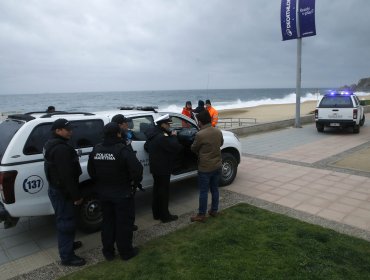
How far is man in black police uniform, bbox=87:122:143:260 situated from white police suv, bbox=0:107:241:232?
0.81 metres

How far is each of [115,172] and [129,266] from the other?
1154 mm

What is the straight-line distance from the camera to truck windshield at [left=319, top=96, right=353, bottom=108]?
1357cm

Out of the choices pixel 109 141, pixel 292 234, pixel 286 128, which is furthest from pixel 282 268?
pixel 286 128

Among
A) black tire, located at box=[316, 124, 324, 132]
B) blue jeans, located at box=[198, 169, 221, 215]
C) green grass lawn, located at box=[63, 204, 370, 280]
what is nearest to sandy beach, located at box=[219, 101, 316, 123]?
black tire, located at box=[316, 124, 324, 132]

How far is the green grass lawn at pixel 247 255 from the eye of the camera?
350cm

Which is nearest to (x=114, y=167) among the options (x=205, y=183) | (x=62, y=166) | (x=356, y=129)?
(x=62, y=166)

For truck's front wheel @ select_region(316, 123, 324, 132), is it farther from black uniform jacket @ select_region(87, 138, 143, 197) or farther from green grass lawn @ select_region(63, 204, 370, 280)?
black uniform jacket @ select_region(87, 138, 143, 197)

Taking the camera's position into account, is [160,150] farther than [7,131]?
Yes

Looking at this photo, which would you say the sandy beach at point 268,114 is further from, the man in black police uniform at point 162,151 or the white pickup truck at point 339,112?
the man in black police uniform at point 162,151

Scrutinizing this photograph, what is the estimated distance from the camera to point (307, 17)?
553 inches

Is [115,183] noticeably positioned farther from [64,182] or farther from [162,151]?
[162,151]

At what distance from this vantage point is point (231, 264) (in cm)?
366

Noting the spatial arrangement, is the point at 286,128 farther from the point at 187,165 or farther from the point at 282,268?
the point at 282,268

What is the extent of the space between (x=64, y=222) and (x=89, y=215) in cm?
84
